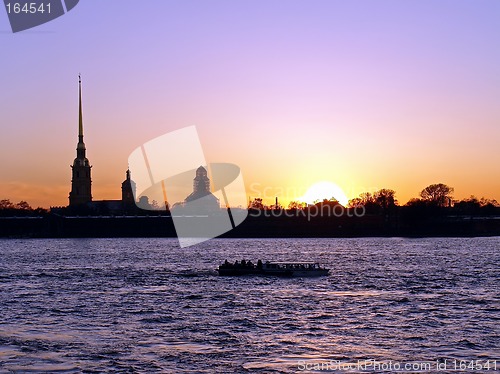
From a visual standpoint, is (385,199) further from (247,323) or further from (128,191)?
(247,323)

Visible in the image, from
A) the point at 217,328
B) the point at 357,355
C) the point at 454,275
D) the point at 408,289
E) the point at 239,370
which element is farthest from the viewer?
the point at 454,275

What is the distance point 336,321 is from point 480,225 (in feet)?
445

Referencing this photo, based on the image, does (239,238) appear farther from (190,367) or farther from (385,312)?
(190,367)

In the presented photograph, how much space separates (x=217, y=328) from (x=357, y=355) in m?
6.46

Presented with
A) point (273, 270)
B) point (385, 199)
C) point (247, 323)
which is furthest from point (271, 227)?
point (247, 323)

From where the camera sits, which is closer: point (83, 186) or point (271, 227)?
point (271, 227)

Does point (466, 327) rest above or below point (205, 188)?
below

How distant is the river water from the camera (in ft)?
75.3

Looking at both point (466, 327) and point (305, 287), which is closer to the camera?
point (466, 327)

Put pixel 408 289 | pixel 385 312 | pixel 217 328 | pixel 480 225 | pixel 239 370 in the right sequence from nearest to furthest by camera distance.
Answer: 1. pixel 239 370
2. pixel 217 328
3. pixel 385 312
4. pixel 408 289
5. pixel 480 225

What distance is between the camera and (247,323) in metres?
29.8

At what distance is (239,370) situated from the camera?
21.8 metres

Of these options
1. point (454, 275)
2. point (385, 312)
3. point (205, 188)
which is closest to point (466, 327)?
point (385, 312)

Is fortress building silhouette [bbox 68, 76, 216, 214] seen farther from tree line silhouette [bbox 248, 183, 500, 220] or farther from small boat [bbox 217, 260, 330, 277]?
small boat [bbox 217, 260, 330, 277]
